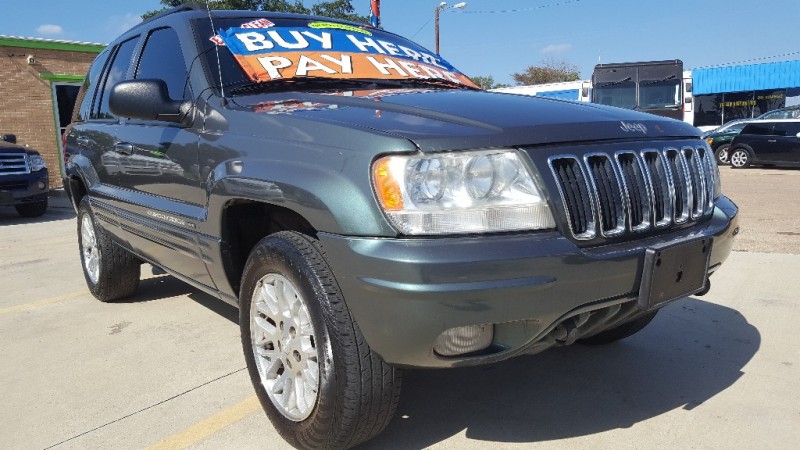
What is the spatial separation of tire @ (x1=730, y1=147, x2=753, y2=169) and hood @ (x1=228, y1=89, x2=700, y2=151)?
14.8 m

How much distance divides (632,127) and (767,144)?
48.9 ft

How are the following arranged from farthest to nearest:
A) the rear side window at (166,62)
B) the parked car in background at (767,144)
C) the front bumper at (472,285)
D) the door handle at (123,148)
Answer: the parked car in background at (767,144) < the door handle at (123,148) < the rear side window at (166,62) < the front bumper at (472,285)

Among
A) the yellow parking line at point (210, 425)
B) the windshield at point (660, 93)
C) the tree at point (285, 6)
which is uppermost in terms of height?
the tree at point (285, 6)

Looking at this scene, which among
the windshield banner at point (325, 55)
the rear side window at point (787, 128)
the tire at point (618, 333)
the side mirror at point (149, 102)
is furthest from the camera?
the rear side window at point (787, 128)

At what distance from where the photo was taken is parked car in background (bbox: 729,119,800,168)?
14.5 metres

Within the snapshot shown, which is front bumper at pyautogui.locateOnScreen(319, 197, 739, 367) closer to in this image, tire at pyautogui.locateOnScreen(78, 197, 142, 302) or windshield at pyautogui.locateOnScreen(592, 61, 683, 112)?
tire at pyautogui.locateOnScreen(78, 197, 142, 302)

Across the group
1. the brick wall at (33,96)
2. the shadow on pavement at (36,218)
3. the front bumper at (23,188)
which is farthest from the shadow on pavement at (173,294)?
the brick wall at (33,96)

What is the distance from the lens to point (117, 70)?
4.20m

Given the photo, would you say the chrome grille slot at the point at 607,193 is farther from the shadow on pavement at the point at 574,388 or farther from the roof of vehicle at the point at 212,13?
the roof of vehicle at the point at 212,13

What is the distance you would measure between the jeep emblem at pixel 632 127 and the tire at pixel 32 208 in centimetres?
1023

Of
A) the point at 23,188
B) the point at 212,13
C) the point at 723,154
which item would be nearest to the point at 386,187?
the point at 212,13

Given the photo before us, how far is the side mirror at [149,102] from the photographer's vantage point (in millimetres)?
2836

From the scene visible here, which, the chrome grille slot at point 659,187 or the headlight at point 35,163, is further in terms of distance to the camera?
the headlight at point 35,163

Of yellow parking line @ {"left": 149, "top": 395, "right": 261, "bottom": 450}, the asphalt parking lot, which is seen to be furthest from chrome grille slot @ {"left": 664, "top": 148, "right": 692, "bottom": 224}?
yellow parking line @ {"left": 149, "top": 395, "right": 261, "bottom": 450}
